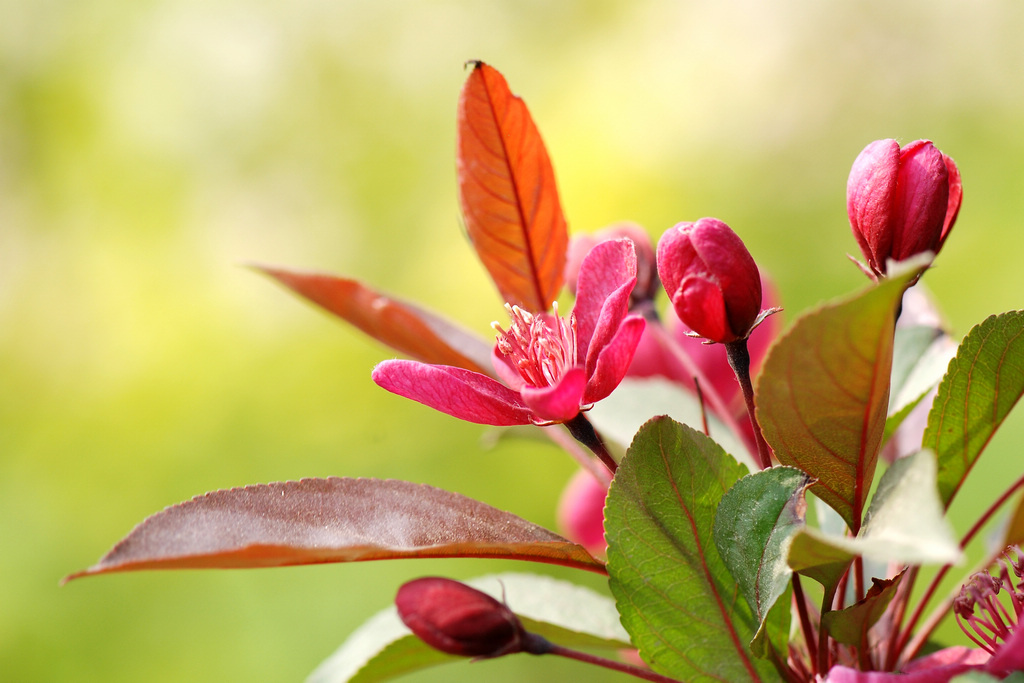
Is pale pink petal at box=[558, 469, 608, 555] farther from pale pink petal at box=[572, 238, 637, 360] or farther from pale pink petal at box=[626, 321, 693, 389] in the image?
pale pink petal at box=[572, 238, 637, 360]

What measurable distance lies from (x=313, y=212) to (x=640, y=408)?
2.10m

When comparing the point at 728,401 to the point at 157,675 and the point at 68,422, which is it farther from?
the point at 68,422

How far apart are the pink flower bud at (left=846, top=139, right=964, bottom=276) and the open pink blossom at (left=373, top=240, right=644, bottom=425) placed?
0.11m

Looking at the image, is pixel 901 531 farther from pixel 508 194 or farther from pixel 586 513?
pixel 586 513

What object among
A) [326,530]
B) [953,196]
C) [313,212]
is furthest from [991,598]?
[313,212]

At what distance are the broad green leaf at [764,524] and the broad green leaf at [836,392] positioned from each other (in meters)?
0.02

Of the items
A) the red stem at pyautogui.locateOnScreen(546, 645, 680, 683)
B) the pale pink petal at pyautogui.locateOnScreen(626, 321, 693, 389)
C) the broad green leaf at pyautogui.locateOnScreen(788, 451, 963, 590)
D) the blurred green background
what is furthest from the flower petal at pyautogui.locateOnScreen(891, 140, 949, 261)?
the blurred green background

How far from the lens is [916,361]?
536mm

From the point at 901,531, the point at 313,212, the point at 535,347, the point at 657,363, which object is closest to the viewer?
the point at 901,531

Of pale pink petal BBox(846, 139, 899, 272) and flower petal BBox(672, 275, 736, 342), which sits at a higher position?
pale pink petal BBox(846, 139, 899, 272)

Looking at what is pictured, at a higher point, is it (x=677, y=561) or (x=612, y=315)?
(x=612, y=315)

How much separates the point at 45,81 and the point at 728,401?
2454 millimetres

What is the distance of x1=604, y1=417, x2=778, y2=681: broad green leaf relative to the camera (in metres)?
0.35

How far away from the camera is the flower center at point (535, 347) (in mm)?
452
